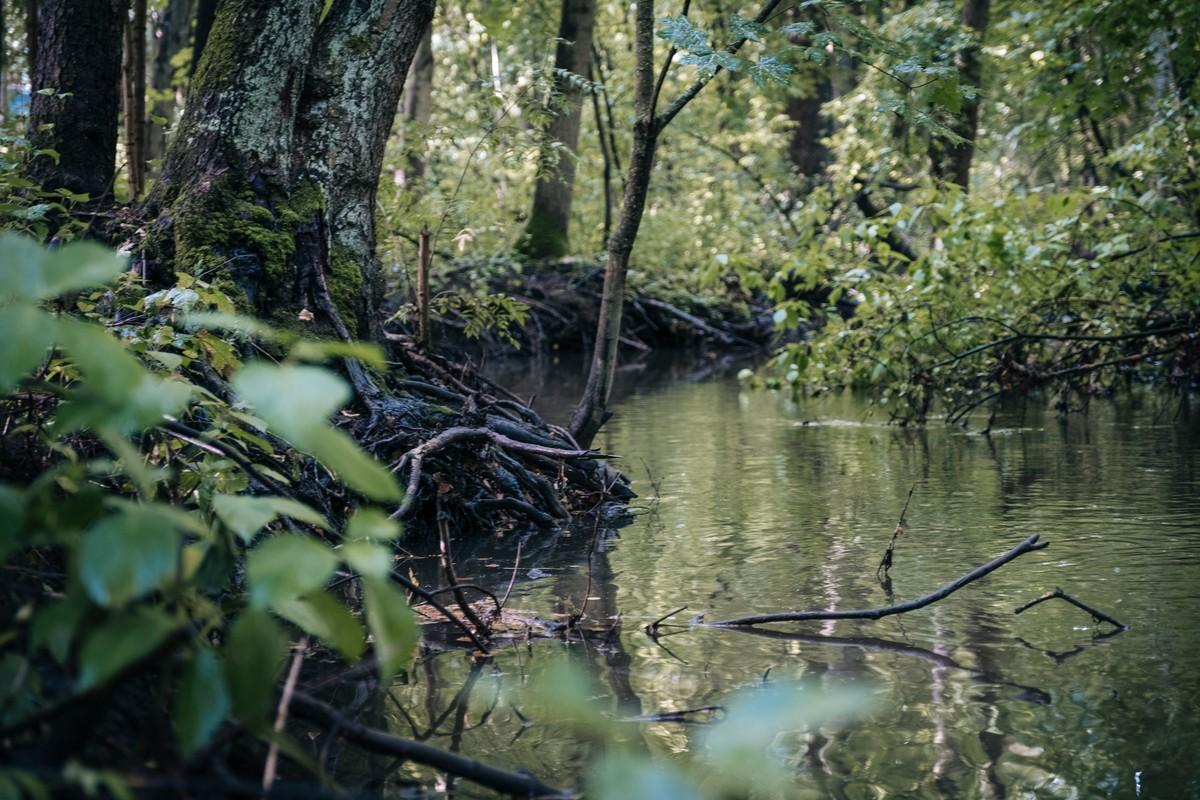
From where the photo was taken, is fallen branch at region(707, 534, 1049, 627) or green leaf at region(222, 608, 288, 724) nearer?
green leaf at region(222, 608, 288, 724)

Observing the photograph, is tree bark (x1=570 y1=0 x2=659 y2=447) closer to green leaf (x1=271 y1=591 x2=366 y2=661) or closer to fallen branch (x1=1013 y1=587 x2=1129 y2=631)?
fallen branch (x1=1013 y1=587 x2=1129 y2=631)

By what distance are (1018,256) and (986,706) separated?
6425mm

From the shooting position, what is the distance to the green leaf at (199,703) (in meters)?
1.32

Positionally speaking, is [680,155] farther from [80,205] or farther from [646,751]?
[646,751]

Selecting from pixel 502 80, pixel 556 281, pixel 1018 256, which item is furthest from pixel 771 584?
pixel 556 281

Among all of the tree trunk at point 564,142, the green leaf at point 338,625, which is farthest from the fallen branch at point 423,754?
the tree trunk at point 564,142

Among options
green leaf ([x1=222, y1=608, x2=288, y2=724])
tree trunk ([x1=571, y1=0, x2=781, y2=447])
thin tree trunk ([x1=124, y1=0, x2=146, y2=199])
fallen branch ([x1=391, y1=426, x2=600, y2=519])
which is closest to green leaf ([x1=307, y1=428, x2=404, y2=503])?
green leaf ([x1=222, y1=608, x2=288, y2=724])

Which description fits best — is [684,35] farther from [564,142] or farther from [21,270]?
[564,142]

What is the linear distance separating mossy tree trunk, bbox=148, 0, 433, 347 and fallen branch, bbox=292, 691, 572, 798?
3525mm

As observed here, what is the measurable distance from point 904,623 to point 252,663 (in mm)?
2725

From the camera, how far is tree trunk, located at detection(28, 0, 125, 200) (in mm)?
6184

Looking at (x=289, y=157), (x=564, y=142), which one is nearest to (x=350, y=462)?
(x=289, y=157)

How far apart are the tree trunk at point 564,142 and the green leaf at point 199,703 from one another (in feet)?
41.3

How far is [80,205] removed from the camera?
19.0 feet
